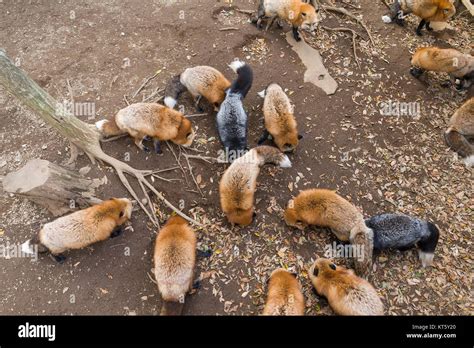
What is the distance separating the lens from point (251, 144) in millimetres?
7520

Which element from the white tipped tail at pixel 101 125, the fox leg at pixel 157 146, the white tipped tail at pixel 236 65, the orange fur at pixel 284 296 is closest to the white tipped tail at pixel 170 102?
the fox leg at pixel 157 146

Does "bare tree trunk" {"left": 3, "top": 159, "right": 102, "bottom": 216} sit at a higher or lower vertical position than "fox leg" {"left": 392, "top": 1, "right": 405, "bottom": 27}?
lower

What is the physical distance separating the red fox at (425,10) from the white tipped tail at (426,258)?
593 cm

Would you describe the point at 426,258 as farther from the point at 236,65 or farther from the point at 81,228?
the point at 81,228

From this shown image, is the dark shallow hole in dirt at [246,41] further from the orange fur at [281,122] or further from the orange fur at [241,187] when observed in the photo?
the orange fur at [241,187]

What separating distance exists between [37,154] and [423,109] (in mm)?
7951

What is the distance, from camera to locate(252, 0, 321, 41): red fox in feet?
28.8

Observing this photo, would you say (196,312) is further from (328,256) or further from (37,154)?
(37,154)

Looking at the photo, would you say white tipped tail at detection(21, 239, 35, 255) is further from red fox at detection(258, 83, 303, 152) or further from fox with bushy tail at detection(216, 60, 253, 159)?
red fox at detection(258, 83, 303, 152)

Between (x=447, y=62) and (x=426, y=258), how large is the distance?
4504 mm

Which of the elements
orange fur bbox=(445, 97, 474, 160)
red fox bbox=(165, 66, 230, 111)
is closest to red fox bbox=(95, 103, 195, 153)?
red fox bbox=(165, 66, 230, 111)

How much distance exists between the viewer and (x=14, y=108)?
7949mm

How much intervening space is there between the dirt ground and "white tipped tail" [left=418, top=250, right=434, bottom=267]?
131mm

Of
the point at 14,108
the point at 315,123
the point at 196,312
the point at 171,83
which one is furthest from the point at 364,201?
the point at 14,108
